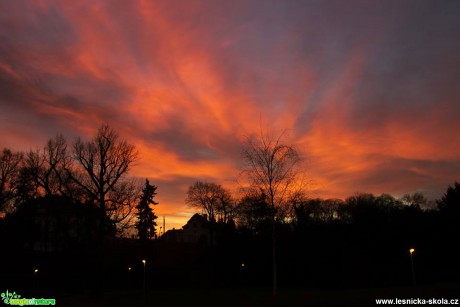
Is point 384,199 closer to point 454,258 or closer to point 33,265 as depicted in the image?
point 454,258

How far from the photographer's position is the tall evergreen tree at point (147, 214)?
67125 mm

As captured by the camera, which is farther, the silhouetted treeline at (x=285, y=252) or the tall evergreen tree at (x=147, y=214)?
the tall evergreen tree at (x=147, y=214)

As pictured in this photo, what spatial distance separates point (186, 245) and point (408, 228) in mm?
33513

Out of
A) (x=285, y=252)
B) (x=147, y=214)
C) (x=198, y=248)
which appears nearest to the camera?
(x=285, y=252)

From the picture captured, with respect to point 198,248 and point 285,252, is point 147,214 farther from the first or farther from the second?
point 285,252

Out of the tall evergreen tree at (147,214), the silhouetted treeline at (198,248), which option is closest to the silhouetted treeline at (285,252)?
the silhouetted treeline at (198,248)

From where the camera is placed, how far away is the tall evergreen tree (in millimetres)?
67125

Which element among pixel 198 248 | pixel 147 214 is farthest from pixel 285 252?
pixel 147 214

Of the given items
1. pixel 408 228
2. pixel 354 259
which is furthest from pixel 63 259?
pixel 408 228

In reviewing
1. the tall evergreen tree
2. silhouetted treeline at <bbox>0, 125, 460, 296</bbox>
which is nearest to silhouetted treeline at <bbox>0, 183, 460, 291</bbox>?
silhouetted treeline at <bbox>0, 125, 460, 296</bbox>

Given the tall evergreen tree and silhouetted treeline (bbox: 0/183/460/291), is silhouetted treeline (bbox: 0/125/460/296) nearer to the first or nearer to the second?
silhouetted treeline (bbox: 0/183/460/291)

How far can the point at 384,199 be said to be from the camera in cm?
8750

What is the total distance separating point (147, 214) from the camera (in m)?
68.4

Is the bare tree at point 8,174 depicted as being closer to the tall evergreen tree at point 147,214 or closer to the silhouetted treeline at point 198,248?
the silhouetted treeline at point 198,248
